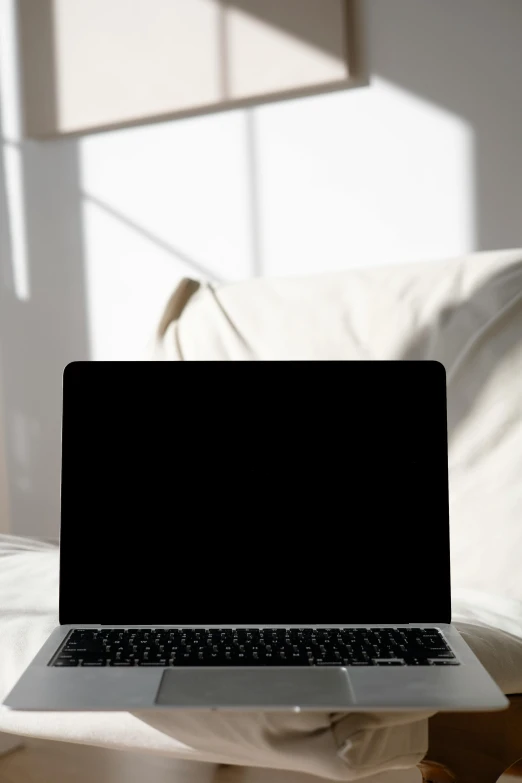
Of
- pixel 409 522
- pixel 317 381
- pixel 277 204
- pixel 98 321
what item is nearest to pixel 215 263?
pixel 277 204

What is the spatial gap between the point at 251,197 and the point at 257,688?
4.63 ft

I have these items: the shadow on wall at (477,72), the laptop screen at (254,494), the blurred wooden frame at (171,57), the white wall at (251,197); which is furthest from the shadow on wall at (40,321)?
the laptop screen at (254,494)

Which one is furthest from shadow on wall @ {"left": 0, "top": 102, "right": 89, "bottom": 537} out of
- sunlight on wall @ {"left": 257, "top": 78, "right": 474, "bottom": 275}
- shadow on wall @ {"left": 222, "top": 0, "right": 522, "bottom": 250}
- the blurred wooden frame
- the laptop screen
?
the laptop screen

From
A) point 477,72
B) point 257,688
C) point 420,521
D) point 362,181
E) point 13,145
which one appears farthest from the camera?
point 13,145

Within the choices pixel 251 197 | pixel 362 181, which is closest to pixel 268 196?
pixel 251 197

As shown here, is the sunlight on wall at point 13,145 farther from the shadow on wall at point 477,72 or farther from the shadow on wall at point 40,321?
the shadow on wall at point 477,72

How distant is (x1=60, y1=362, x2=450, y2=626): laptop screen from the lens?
2.97ft

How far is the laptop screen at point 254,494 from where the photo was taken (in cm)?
91

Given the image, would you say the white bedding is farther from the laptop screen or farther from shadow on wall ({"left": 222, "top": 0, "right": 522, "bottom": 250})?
shadow on wall ({"left": 222, "top": 0, "right": 522, "bottom": 250})

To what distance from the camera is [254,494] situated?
950 mm

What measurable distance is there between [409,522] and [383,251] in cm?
98

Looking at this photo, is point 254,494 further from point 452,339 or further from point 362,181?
point 362,181

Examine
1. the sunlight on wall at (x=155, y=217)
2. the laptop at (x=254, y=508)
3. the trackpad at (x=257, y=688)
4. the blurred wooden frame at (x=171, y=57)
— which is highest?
the blurred wooden frame at (x=171, y=57)

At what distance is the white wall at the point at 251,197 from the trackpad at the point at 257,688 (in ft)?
3.87
